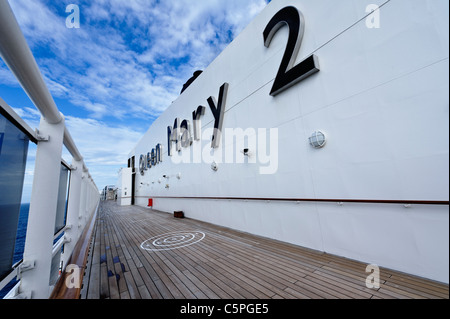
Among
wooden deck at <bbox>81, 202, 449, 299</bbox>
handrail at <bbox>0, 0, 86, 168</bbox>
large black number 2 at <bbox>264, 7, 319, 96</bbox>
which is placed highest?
large black number 2 at <bbox>264, 7, 319, 96</bbox>

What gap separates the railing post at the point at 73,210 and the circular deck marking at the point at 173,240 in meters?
1.15

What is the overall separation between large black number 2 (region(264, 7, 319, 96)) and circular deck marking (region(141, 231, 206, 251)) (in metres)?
3.52

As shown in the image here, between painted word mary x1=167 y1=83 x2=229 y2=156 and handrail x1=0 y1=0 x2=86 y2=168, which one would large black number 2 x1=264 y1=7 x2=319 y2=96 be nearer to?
painted word mary x1=167 y1=83 x2=229 y2=156

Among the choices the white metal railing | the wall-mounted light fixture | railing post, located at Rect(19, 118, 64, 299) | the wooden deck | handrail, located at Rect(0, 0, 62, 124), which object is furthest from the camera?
the wall-mounted light fixture

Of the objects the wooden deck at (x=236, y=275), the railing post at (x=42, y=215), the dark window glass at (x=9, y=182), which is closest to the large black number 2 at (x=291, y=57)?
the wooden deck at (x=236, y=275)

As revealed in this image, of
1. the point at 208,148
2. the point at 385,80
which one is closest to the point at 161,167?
the point at 208,148

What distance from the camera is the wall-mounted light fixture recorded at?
2.69 m

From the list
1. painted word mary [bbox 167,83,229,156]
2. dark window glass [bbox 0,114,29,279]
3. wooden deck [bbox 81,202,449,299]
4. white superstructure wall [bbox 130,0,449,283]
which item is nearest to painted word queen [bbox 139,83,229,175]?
painted word mary [bbox 167,83,229,156]

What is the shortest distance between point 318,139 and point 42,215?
3386mm

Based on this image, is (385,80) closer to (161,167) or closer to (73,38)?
(73,38)

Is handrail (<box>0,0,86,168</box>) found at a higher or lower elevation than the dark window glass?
higher

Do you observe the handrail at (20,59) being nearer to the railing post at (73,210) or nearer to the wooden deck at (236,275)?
the wooden deck at (236,275)

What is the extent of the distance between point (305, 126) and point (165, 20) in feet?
14.8

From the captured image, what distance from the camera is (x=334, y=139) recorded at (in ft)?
8.52
